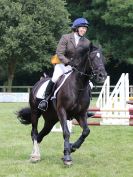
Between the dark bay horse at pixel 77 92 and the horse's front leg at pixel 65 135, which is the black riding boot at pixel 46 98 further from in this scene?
the horse's front leg at pixel 65 135

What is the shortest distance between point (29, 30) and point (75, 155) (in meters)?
31.5

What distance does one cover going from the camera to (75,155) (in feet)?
33.4

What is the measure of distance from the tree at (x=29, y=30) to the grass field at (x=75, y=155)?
86.2ft

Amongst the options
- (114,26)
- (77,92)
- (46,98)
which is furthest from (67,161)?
(114,26)

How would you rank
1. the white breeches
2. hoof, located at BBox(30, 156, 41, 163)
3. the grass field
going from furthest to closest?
1. the white breeches
2. hoof, located at BBox(30, 156, 41, 163)
3. the grass field

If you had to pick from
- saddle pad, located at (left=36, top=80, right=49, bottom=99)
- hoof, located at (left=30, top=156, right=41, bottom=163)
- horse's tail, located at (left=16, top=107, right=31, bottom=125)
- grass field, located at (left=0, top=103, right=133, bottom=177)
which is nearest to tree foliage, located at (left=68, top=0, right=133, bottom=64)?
grass field, located at (left=0, top=103, right=133, bottom=177)

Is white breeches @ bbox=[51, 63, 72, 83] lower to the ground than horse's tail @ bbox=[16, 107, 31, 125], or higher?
higher

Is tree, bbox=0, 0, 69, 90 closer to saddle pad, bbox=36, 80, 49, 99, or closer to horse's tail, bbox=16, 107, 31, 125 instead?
horse's tail, bbox=16, 107, 31, 125

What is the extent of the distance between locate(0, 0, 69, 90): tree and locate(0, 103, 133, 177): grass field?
86.2 feet

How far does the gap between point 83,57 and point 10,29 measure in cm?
3221

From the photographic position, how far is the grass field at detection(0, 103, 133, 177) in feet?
26.8

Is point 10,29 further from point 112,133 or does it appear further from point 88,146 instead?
point 88,146

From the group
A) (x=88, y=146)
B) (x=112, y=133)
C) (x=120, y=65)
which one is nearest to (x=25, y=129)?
(x=112, y=133)

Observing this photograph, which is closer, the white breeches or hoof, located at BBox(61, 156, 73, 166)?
hoof, located at BBox(61, 156, 73, 166)
